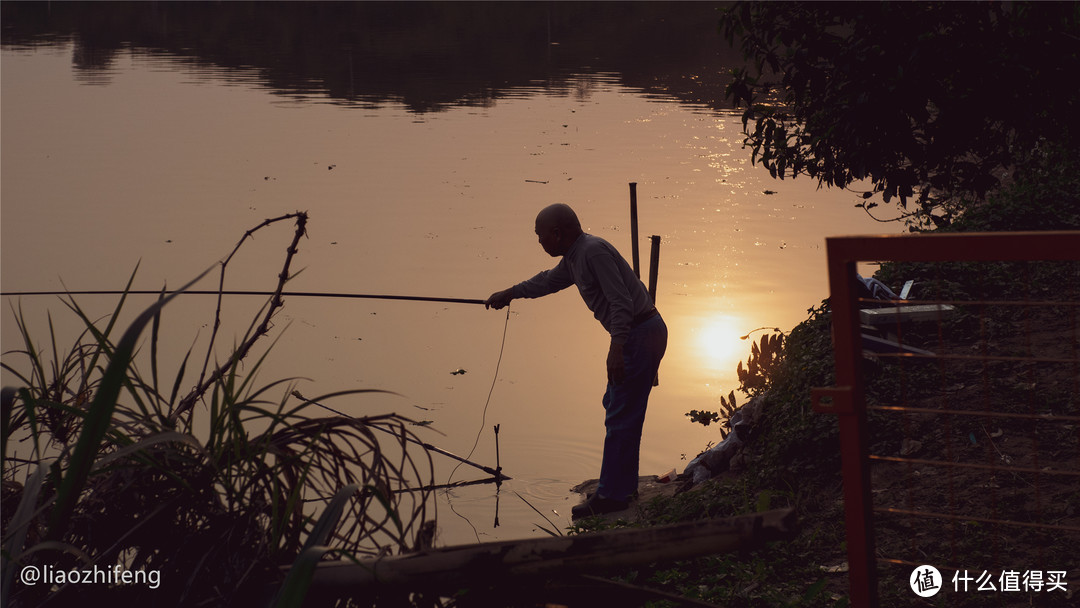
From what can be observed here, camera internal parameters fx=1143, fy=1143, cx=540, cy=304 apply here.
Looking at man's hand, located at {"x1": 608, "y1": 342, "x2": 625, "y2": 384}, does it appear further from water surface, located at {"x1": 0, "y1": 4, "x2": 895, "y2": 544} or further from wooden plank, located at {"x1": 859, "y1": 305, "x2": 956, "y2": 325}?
wooden plank, located at {"x1": 859, "y1": 305, "x2": 956, "y2": 325}

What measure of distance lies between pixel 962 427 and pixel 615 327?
1.69m

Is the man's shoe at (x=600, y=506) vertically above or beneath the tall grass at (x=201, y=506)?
beneath

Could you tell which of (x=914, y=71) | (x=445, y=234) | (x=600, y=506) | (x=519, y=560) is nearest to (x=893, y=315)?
(x=914, y=71)

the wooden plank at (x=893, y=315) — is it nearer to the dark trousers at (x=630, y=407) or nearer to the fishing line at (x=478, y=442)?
the dark trousers at (x=630, y=407)

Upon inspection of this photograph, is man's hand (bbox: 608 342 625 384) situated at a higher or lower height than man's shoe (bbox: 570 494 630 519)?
higher

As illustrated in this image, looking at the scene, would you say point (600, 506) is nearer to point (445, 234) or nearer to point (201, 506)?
point (201, 506)

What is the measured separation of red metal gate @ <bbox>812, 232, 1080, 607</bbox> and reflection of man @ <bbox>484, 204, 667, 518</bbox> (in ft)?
3.66

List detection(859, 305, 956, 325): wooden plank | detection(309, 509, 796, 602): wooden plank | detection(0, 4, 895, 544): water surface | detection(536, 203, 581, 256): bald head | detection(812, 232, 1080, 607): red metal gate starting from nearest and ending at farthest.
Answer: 1. detection(309, 509, 796, 602): wooden plank
2. detection(812, 232, 1080, 607): red metal gate
3. detection(536, 203, 581, 256): bald head
4. detection(859, 305, 956, 325): wooden plank
5. detection(0, 4, 895, 544): water surface

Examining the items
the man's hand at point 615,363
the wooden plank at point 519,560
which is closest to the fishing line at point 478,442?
the man's hand at point 615,363

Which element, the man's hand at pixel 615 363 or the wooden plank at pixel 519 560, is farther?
the man's hand at pixel 615 363

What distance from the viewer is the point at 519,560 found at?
2.50m

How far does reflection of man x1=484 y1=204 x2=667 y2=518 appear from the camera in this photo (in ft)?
18.5

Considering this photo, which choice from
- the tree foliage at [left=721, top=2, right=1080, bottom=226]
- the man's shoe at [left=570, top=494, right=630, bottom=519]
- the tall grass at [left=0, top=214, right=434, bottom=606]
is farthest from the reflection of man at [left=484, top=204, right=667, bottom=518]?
the tall grass at [left=0, top=214, right=434, bottom=606]

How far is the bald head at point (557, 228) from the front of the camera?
225 inches
